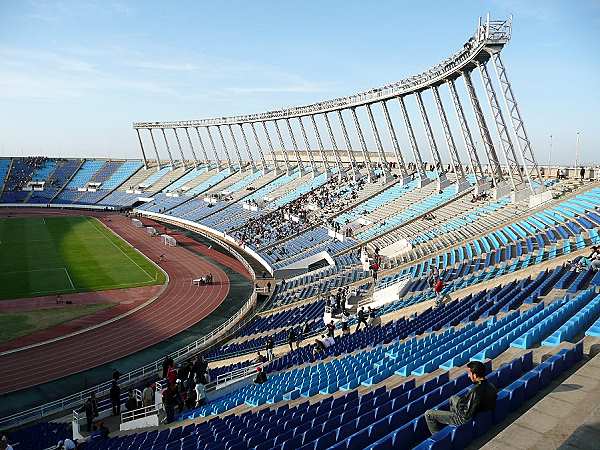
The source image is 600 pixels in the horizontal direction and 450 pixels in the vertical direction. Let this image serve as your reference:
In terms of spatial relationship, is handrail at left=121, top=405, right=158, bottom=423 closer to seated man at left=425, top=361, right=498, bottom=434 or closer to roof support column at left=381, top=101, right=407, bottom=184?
seated man at left=425, top=361, right=498, bottom=434

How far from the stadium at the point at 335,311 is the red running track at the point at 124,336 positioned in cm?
16

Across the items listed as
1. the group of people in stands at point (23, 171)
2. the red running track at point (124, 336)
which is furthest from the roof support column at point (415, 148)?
the group of people in stands at point (23, 171)

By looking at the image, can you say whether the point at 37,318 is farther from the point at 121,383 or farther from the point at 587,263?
the point at 587,263

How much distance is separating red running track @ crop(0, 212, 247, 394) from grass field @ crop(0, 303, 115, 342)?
2.84 m

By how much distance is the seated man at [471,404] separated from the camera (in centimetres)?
596

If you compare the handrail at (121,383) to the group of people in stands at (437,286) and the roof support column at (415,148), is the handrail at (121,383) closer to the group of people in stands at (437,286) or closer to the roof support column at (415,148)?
the group of people in stands at (437,286)

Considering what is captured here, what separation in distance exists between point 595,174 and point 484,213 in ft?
29.0

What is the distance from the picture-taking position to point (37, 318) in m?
32.0

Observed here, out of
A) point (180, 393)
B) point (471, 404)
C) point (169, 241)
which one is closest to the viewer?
point (471, 404)

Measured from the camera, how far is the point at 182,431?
12.5 meters

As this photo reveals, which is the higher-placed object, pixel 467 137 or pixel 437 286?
pixel 467 137

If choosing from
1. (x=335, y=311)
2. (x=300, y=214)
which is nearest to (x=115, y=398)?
(x=335, y=311)

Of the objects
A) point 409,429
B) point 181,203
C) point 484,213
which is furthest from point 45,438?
point 181,203

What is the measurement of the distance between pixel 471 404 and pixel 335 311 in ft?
64.3
